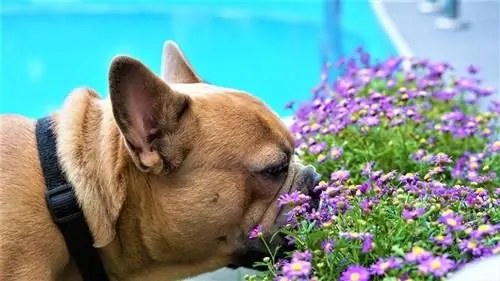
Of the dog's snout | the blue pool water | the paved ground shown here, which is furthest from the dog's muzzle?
the blue pool water

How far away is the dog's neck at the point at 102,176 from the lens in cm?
274

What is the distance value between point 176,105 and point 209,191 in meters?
0.32

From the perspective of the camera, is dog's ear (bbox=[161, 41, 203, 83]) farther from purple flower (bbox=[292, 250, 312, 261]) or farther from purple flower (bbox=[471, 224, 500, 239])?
purple flower (bbox=[471, 224, 500, 239])

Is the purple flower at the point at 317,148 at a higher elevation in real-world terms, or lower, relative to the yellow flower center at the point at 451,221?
lower

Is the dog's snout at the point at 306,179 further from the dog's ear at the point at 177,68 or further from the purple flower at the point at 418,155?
the dog's ear at the point at 177,68

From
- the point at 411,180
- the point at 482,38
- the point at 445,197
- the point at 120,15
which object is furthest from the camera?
the point at 120,15

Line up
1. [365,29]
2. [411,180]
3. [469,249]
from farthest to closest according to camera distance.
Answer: [365,29], [411,180], [469,249]

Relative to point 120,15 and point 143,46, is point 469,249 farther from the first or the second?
point 120,15

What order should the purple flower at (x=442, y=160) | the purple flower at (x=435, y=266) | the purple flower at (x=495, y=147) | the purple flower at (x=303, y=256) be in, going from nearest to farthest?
the purple flower at (x=435, y=266) < the purple flower at (x=303, y=256) < the purple flower at (x=442, y=160) < the purple flower at (x=495, y=147)

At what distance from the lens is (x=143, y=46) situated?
10492mm

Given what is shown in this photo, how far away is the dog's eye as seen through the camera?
289cm

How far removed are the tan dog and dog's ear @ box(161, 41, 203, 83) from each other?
1.14 feet

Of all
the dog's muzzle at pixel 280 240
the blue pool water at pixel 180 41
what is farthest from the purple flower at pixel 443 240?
the blue pool water at pixel 180 41

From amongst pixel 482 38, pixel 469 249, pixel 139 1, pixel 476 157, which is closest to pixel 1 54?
pixel 139 1
